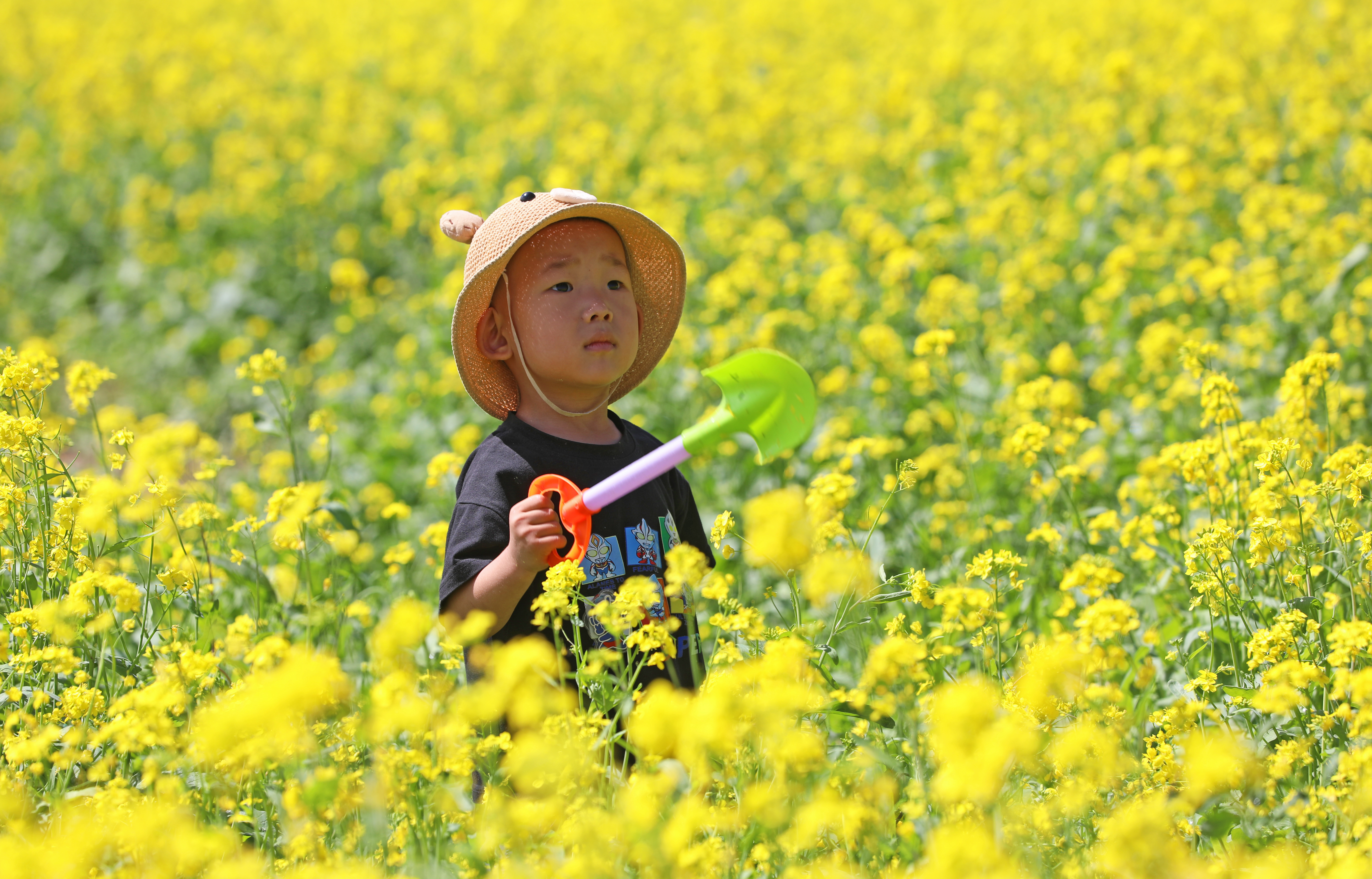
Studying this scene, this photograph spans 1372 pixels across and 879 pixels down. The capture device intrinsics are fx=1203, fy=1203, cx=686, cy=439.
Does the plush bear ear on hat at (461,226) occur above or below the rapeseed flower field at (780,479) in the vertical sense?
above

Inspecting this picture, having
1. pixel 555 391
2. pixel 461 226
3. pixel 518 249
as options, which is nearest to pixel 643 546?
pixel 555 391

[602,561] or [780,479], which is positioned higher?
[602,561]

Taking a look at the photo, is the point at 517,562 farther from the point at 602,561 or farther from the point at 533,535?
the point at 602,561

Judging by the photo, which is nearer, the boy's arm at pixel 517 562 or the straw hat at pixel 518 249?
the boy's arm at pixel 517 562

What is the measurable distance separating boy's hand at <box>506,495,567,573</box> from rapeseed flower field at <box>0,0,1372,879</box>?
0.13 metres

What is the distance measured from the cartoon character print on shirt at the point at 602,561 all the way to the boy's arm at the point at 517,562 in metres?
0.13

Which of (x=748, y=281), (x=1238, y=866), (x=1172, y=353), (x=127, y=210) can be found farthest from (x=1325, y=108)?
(x=127, y=210)

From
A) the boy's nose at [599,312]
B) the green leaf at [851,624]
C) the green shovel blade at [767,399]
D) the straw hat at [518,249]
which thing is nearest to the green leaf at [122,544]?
the straw hat at [518,249]

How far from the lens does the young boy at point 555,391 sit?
7.61 feet

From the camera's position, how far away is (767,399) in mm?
2355

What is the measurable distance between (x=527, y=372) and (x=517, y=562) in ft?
1.69

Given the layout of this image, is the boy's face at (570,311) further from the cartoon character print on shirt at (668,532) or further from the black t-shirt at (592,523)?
the cartoon character print on shirt at (668,532)

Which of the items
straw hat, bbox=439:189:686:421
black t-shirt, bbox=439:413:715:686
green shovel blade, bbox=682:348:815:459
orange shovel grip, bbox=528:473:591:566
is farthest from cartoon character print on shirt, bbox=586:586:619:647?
straw hat, bbox=439:189:686:421

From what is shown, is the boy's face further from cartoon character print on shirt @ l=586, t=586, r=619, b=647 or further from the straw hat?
cartoon character print on shirt @ l=586, t=586, r=619, b=647
